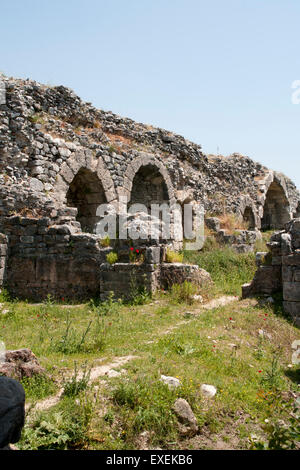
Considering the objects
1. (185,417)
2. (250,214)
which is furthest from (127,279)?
(250,214)

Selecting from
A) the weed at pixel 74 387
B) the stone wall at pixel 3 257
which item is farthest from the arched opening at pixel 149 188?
the weed at pixel 74 387

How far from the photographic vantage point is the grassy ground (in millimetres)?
2465

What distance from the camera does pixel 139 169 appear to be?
1248 centimetres

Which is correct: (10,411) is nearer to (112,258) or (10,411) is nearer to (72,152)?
(112,258)

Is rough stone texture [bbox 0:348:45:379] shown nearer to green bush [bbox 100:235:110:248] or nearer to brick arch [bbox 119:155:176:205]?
green bush [bbox 100:235:110:248]

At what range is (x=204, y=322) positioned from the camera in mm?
5066

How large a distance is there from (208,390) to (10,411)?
6.18 feet

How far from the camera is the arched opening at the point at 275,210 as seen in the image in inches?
838

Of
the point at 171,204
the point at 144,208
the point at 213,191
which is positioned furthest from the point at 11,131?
the point at 213,191

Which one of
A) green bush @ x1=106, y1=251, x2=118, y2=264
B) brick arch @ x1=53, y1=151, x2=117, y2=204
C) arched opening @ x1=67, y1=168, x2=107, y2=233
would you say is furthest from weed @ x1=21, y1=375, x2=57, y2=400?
arched opening @ x1=67, y1=168, x2=107, y2=233

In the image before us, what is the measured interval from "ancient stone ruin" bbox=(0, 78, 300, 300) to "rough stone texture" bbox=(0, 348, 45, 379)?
3.35m

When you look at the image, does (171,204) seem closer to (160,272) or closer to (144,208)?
(144,208)

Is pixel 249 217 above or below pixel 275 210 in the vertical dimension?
below

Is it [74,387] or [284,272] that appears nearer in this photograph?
[74,387]
